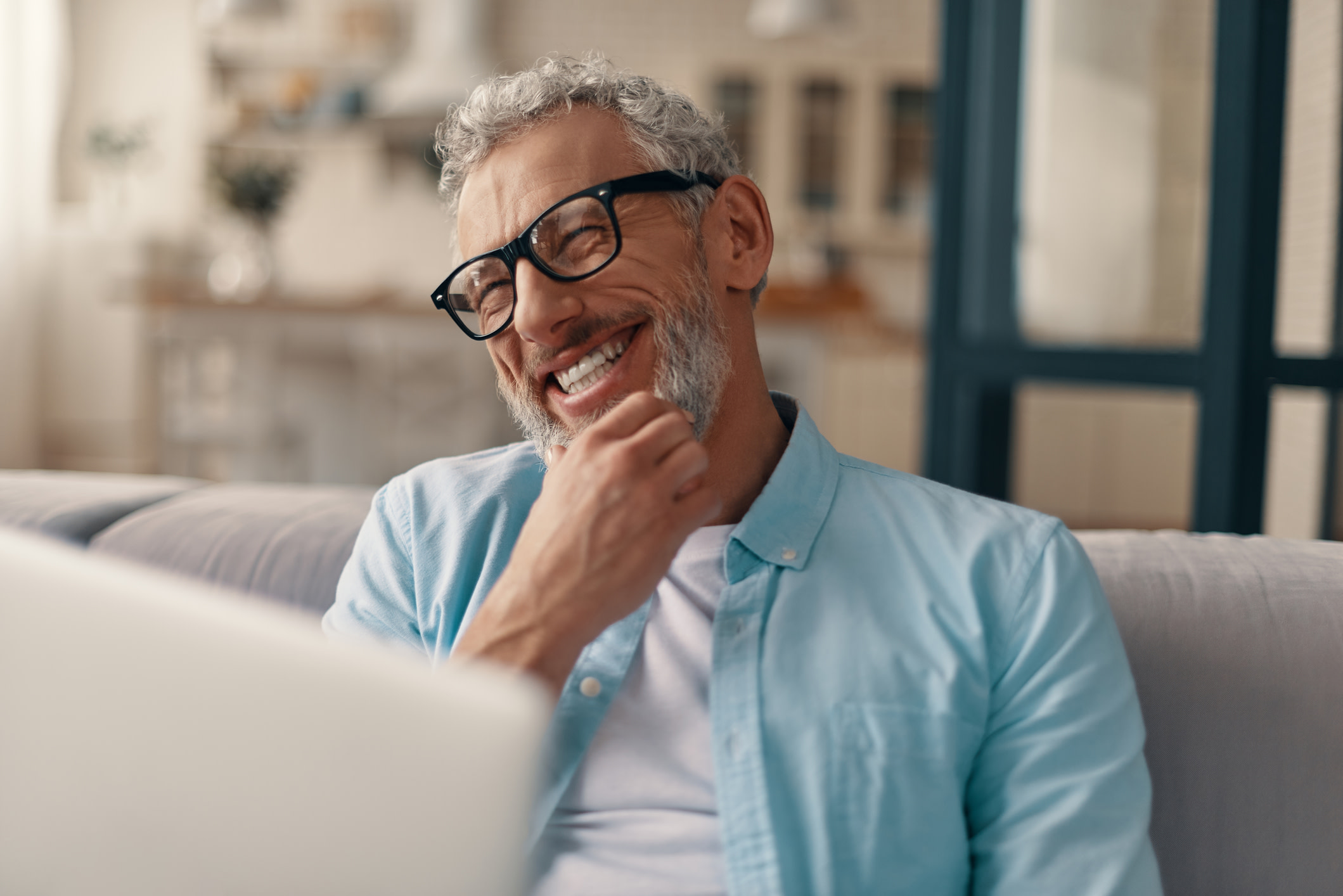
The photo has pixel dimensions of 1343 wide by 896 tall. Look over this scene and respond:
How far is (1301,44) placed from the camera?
2.09m

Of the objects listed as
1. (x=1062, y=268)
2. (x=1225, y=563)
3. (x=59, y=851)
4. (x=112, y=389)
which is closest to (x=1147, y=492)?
(x=1062, y=268)

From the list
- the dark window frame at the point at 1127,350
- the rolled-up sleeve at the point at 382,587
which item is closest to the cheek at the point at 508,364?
the rolled-up sleeve at the point at 382,587

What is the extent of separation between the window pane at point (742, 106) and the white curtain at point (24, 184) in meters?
3.58

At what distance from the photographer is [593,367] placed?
104 centimetres

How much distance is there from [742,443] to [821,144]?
214 inches

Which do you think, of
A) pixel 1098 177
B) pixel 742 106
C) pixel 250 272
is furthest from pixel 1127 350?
pixel 742 106

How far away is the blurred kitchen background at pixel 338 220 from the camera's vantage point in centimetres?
475

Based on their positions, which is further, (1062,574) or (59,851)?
(1062,574)

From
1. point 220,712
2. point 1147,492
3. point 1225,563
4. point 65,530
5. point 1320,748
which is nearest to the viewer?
point 220,712

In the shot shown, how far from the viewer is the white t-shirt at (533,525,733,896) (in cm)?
85

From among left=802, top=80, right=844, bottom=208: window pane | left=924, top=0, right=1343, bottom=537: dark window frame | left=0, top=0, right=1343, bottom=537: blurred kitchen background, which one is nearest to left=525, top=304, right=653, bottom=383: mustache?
left=924, top=0, right=1343, bottom=537: dark window frame

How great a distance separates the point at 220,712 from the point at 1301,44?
7.84 feet

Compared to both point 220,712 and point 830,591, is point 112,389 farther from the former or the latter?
point 220,712

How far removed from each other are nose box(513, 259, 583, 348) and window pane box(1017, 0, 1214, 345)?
1598mm
